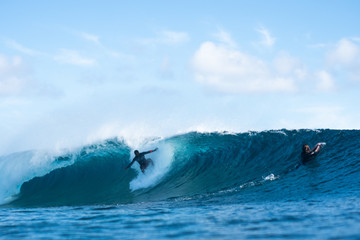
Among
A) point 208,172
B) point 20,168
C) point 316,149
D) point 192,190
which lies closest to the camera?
point 192,190

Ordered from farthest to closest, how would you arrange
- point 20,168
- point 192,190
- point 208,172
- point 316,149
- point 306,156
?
1. point 20,168
2. point 208,172
3. point 316,149
4. point 306,156
5. point 192,190

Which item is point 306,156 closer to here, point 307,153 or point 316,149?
point 307,153

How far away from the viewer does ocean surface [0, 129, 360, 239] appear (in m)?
5.57

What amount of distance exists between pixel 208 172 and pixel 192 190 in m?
1.97

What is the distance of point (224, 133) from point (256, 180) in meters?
5.35

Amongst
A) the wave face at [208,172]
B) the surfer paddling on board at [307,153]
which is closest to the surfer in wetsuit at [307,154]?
the surfer paddling on board at [307,153]

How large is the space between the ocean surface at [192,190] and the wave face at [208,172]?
0.12ft

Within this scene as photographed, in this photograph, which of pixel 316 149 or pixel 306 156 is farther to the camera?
pixel 316 149

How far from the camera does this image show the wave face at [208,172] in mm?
9516

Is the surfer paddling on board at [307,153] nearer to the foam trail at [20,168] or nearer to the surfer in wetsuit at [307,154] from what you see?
the surfer in wetsuit at [307,154]

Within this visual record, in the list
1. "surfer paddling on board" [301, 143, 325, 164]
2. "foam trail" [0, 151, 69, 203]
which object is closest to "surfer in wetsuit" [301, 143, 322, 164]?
"surfer paddling on board" [301, 143, 325, 164]

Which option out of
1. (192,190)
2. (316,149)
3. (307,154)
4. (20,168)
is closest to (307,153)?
(307,154)

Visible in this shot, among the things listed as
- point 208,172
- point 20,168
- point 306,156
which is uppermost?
point 20,168

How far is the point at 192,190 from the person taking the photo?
35.4ft
